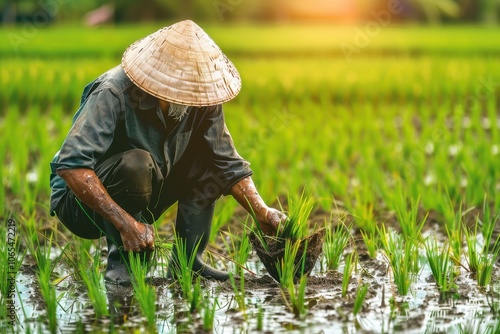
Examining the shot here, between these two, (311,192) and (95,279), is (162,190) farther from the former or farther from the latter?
(311,192)

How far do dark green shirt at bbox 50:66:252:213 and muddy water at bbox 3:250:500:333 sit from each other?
34cm

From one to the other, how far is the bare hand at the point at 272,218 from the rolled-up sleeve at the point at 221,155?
0.47 feet

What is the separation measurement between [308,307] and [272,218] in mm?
321

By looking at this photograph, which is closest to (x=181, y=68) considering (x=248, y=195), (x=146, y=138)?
(x=146, y=138)

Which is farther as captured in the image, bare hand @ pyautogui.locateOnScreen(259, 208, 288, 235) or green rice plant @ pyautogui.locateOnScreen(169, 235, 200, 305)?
bare hand @ pyautogui.locateOnScreen(259, 208, 288, 235)

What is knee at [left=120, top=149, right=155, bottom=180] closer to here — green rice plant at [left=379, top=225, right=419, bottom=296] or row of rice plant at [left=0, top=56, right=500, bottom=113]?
green rice plant at [left=379, top=225, right=419, bottom=296]

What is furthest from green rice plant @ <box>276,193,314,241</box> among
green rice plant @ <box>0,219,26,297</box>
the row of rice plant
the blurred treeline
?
the blurred treeline

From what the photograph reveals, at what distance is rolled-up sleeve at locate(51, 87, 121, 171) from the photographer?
8.68 ft

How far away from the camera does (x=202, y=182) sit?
9.94 feet

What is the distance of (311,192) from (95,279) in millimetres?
2050

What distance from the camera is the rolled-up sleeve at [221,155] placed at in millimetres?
2975

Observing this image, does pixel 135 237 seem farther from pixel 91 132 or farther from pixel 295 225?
pixel 295 225

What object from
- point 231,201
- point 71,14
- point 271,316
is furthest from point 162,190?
point 71,14

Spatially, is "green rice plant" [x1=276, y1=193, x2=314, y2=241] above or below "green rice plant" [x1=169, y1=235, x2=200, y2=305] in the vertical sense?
above
